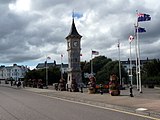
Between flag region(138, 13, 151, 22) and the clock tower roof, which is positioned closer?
flag region(138, 13, 151, 22)

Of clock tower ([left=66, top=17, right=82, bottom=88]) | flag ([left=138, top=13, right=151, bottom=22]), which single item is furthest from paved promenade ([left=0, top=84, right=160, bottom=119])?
clock tower ([left=66, top=17, right=82, bottom=88])

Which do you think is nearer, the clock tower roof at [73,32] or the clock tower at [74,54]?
the clock tower at [74,54]

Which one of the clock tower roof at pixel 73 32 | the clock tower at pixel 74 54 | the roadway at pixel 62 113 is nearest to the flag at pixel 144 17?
the roadway at pixel 62 113

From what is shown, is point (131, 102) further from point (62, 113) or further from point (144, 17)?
point (144, 17)

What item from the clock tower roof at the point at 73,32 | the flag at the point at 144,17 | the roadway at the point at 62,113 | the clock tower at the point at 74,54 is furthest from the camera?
the clock tower roof at the point at 73,32

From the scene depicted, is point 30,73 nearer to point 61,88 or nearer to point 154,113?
point 61,88

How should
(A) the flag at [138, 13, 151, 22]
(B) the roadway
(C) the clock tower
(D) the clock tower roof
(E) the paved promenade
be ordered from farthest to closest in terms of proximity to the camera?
(D) the clock tower roof → (C) the clock tower → (A) the flag at [138, 13, 151, 22] → (E) the paved promenade → (B) the roadway

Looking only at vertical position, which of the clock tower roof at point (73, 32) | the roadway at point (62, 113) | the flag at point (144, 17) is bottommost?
the roadway at point (62, 113)

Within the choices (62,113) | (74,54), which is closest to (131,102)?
(62,113)

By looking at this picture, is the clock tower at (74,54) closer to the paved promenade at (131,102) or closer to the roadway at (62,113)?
the paved promenade at (131,102)

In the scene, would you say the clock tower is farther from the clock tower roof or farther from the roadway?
the roadway

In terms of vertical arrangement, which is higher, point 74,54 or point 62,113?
point 74,54

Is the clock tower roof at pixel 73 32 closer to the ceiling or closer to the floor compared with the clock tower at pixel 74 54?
closer to the ceiling

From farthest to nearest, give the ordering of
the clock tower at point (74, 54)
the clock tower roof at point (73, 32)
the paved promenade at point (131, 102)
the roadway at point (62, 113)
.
Result: the clock tower roof at point (73, 32)
the clock tower at point (74, 54)
the paved promenade at point (131, 102)
the roadway at point (62, 113)
